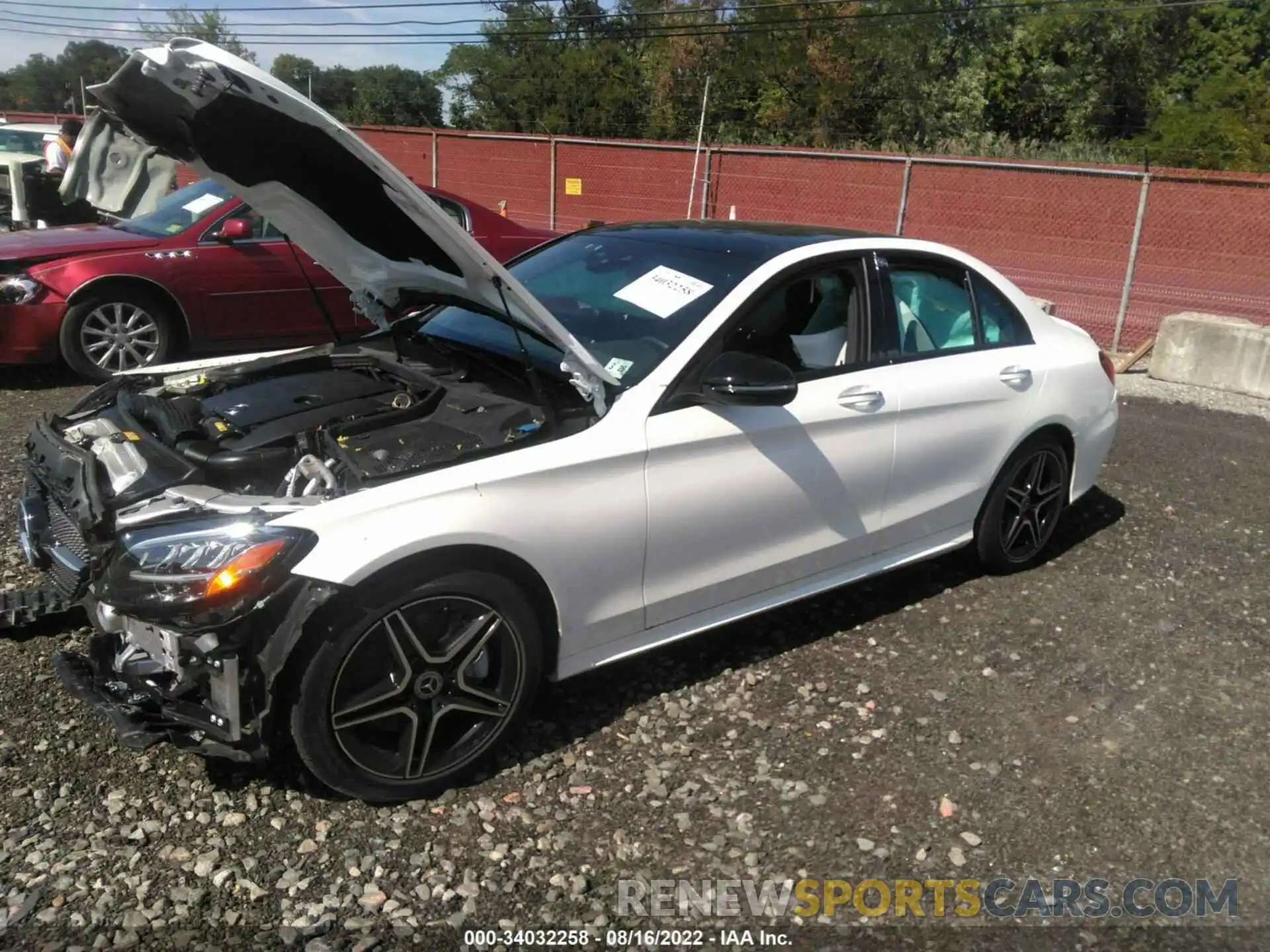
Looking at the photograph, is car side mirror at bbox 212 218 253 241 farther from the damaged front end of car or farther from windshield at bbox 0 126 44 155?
windshield at bbox 0 126 44 155

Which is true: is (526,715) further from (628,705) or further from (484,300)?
(484,300)

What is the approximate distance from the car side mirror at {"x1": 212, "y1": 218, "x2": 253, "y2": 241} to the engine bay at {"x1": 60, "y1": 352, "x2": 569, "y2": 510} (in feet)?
13.4

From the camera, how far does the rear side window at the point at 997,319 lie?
15.7 feet

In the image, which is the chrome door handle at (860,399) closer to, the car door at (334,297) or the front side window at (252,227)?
the car door at (334,297)

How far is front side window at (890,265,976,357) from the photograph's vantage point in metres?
4.39

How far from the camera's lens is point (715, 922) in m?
2.81

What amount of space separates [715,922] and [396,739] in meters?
1.05

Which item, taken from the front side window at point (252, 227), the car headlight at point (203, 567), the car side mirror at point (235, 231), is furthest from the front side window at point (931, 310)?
the car side mirror at point (235, 231)

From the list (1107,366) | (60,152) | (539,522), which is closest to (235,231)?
(539,522)

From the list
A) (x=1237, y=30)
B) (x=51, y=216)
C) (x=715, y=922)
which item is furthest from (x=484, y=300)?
(x=1237, y=30)

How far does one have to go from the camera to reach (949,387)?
4410 millimetres

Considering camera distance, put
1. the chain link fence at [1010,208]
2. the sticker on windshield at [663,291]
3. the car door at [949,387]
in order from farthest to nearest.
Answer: the chain link fence at [1010,208] → the car door at [949,387] → the sticker on windshield at [663,291]

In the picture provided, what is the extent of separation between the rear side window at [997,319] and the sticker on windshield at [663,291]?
5.29 feet

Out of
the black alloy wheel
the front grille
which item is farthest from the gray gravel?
the front grille
